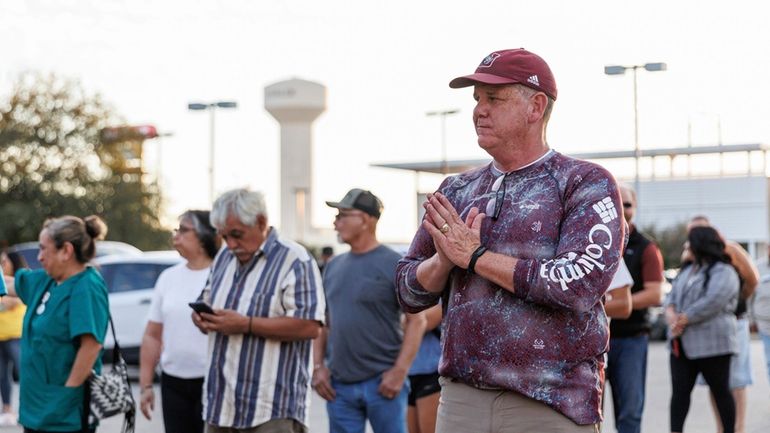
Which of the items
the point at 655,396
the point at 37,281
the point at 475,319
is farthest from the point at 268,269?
the point at 655,396

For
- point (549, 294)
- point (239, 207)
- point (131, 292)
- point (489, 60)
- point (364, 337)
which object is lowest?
point (131, 292)

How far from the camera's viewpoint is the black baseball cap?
24.5 ft

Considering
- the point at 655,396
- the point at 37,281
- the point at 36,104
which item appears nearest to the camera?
the point at 37,281

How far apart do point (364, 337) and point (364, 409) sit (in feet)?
1.30

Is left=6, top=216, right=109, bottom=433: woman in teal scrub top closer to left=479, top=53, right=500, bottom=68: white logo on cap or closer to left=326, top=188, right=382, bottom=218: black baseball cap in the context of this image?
left=326, top=188, right=382, bottom=218: black baseball cap

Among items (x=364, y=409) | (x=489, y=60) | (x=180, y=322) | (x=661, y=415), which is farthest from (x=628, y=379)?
(x=661, y=415)

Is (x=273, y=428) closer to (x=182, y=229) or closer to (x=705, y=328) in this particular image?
(x=182, y=229)

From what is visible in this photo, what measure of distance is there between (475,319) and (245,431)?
7.66 ft

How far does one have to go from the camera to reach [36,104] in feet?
164

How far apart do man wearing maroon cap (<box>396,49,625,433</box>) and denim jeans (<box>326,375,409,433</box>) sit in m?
3.16

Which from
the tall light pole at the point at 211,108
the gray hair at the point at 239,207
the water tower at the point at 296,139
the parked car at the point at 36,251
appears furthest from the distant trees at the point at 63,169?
the water tower at the point at 296,139

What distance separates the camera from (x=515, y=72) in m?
4.04

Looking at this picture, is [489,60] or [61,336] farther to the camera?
[61,336]

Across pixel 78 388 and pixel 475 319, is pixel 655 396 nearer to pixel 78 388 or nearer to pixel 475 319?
pixel 78 388
